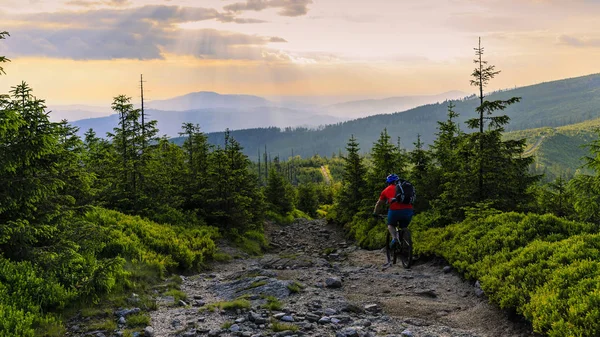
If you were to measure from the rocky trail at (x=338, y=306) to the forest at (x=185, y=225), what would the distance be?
611 mm

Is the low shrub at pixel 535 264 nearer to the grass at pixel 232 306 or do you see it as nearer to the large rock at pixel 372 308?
the large rock at pixel 372 308

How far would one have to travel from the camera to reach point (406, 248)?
42.8ft

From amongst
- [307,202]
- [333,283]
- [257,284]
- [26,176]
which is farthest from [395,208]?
[307,202]

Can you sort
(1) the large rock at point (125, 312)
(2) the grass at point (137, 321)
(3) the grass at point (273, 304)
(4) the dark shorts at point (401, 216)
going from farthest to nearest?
(4) the dark shorts at point (401, 216) < (3) the grass at point (273, 304) < (1) the large rock at point (125, 312) < (2) the grass at point (137, 321)

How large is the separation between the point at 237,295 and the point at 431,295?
5207 millimetres

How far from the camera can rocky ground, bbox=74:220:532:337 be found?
7391 mm

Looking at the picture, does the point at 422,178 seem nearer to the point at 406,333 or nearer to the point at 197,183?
the point at 197,183

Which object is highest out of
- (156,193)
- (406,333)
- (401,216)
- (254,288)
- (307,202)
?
(156,193)

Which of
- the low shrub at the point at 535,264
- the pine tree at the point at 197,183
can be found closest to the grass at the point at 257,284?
the low shrub at the point at 535,264

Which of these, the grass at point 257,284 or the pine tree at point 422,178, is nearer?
the grass at point 257,284

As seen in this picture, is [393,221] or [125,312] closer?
[125,312]

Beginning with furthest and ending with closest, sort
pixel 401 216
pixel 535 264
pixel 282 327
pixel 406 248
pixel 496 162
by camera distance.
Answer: pixel 496 162
pixel 406 248
pixel 401 216
pixel 535 264
pixel 282 327

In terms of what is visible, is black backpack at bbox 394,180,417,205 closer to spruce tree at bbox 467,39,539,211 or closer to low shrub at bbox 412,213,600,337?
low shrub at bbox 412,213,600,337

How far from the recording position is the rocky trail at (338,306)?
7395 millimetres
